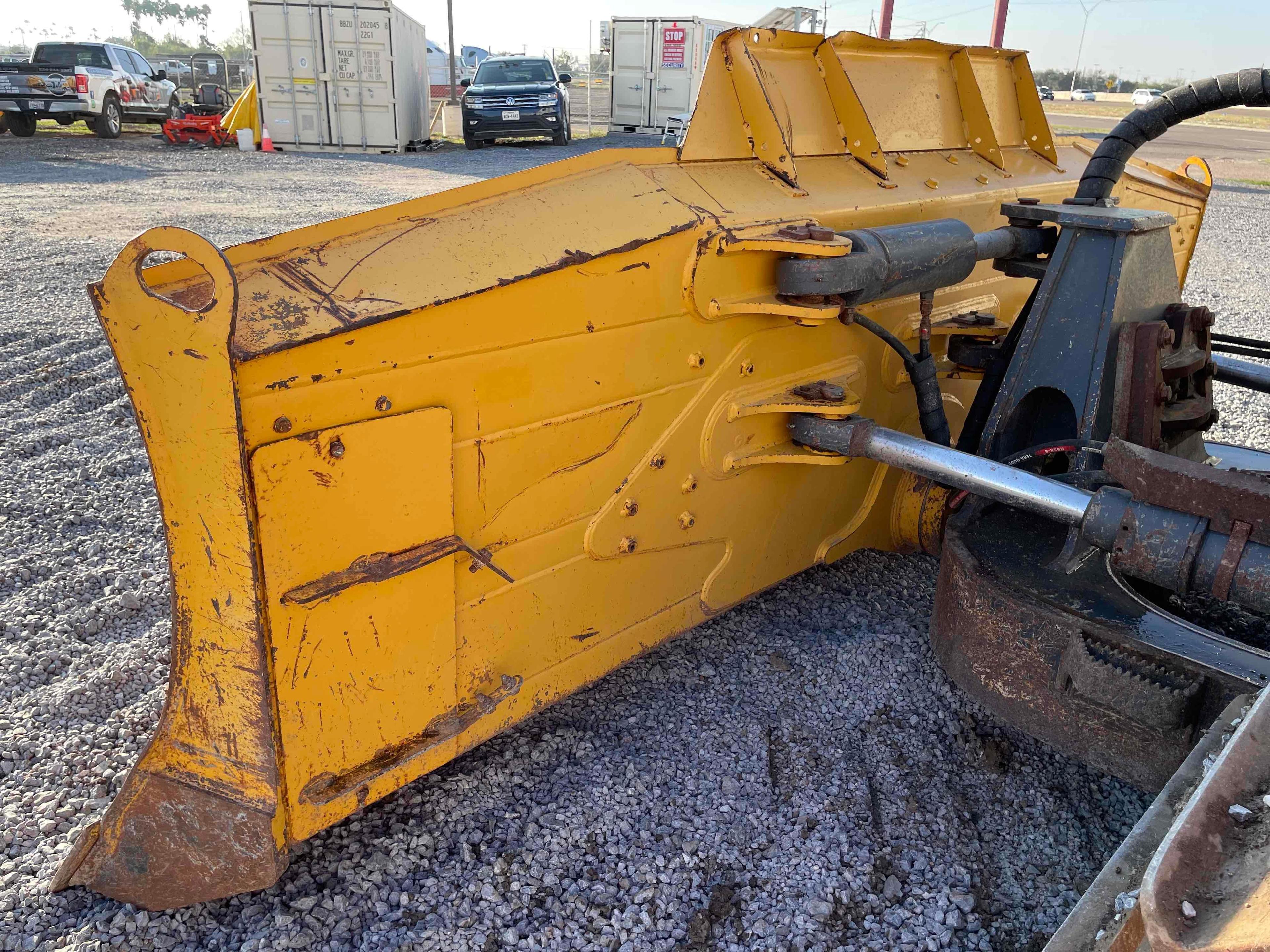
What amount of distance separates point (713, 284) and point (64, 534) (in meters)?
2.34

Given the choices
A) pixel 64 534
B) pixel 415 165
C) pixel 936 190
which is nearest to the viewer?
pixel 936 190

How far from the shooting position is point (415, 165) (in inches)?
554

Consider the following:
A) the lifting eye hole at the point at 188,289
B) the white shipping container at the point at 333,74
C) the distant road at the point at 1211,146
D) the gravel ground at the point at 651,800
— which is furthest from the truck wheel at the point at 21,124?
the lifting eye hole at the point at 188,289

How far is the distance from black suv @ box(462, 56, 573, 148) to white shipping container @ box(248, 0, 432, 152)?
3.72 ft

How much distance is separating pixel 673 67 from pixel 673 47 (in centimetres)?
41

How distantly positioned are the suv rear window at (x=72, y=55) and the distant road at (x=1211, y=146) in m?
14.8

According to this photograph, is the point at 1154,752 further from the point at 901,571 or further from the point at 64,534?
the point at 64,534

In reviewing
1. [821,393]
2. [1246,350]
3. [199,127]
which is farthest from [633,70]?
[821,393]

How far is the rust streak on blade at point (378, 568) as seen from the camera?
1.55 meters

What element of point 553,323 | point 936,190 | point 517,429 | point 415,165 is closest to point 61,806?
point 517,429

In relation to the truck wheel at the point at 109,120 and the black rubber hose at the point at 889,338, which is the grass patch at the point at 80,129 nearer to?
the truck wheel at the point at 109,120

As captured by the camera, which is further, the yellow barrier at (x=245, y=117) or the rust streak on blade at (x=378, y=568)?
the yellow barrier at (x=245, y=117)

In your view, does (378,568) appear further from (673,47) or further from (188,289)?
(673,47)

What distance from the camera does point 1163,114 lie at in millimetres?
2461
